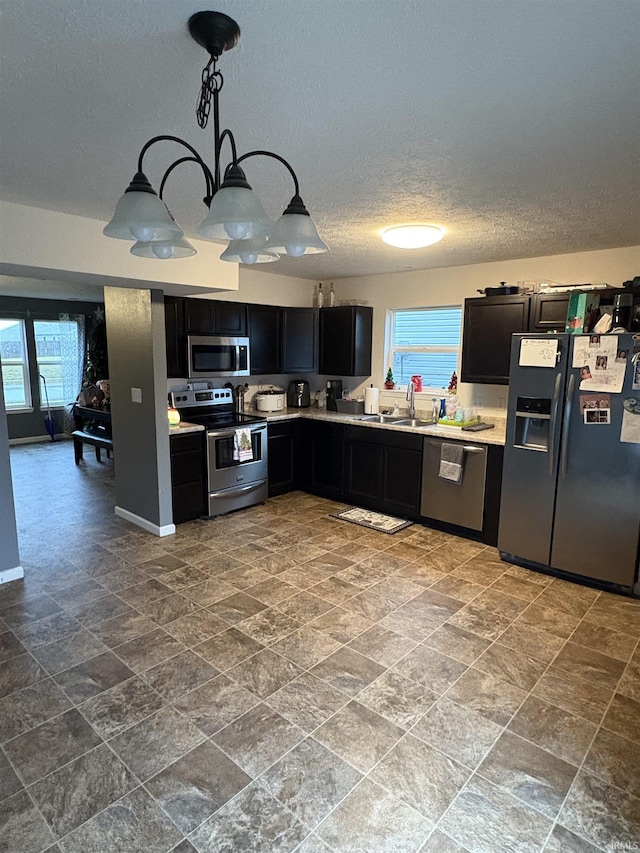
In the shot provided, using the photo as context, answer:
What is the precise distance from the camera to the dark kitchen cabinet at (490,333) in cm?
398

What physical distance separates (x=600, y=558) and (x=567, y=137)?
2581mm

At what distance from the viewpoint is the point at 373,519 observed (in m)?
4.61

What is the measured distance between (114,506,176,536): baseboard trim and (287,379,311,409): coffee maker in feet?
6.88

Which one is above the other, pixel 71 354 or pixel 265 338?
pixel 265 338

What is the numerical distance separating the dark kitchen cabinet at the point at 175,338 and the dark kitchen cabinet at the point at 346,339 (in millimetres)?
1656

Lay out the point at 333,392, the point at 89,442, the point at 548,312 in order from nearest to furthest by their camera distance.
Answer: the point at 548,312 → the point at 333,392 → the point at 89,442

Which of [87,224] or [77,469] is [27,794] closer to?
[87,224]

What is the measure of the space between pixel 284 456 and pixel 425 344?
1868 millimetres

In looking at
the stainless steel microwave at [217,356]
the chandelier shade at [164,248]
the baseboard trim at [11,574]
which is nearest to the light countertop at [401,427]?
the stainless steel microwave at [217,356]

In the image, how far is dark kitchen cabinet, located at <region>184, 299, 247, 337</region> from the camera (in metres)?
4.52

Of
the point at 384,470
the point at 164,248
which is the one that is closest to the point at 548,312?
the point at 384,470

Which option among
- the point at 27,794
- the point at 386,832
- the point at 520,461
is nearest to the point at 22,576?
the point at 27,794

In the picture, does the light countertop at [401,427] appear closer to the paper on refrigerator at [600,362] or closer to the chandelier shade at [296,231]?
the paper on refrigerator at [600,362]

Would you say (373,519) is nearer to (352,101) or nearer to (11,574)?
(11,574)
